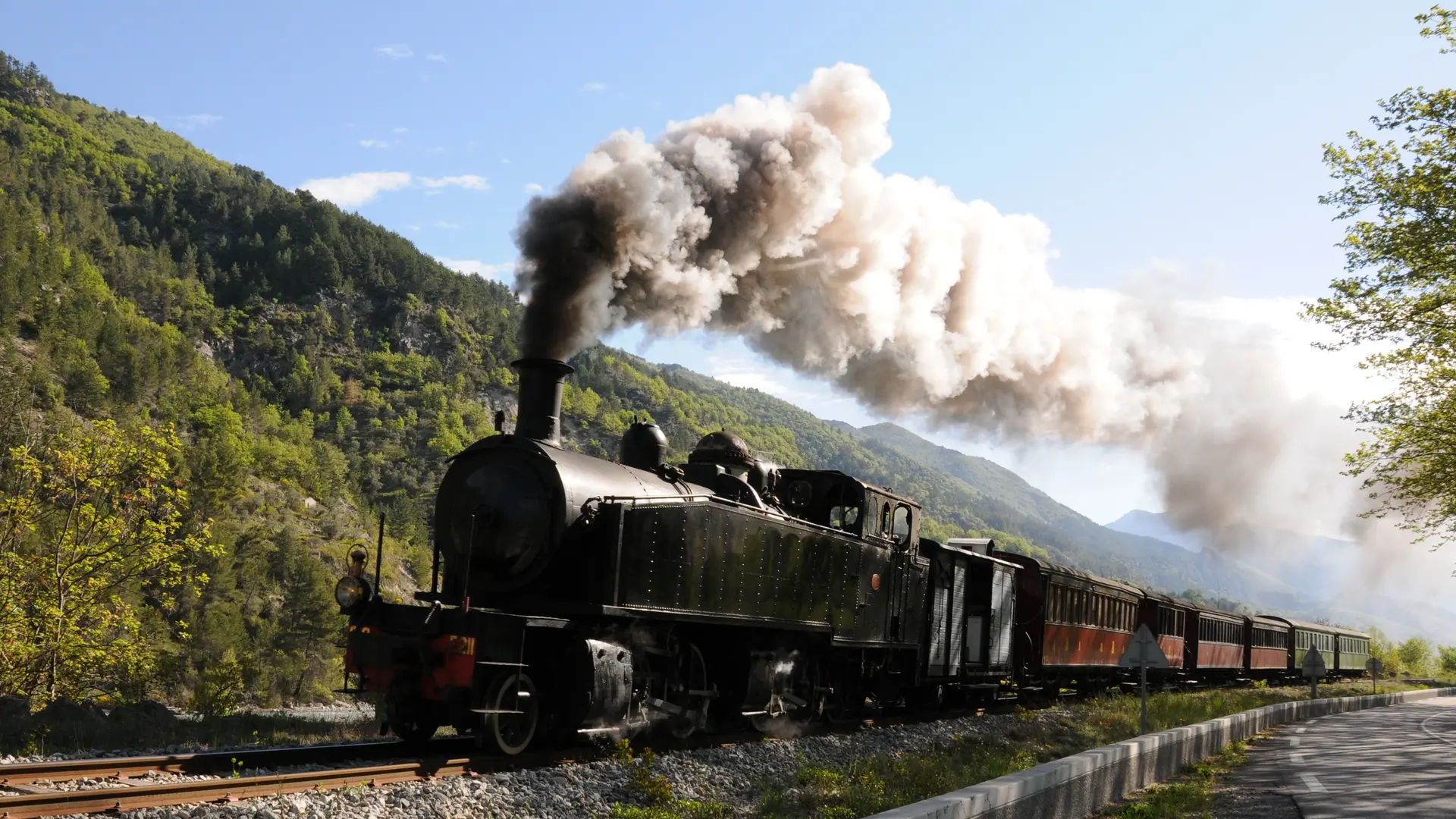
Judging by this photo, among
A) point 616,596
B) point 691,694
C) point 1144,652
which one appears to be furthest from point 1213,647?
point 616,596

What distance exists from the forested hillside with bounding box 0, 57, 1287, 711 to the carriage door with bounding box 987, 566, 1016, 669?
12.5 m

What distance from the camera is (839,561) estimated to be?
14.2 meters

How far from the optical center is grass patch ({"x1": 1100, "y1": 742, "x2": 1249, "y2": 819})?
8.93 m

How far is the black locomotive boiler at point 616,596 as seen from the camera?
966 cm

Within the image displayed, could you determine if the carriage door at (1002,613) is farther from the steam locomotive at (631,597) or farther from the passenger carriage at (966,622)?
the steam locomotive at (631,597)

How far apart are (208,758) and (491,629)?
2327mm

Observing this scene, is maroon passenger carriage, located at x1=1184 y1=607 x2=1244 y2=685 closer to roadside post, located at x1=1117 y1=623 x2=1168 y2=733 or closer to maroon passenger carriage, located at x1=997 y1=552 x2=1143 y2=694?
maroon passenger carriage, located at x1=997 y1=552 x2=1143 y2=694

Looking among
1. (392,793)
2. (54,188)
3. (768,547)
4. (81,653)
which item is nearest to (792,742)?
(768,547)

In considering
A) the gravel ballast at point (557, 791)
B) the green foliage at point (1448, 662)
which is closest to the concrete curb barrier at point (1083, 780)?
the gravel ballast at point (557, 791)

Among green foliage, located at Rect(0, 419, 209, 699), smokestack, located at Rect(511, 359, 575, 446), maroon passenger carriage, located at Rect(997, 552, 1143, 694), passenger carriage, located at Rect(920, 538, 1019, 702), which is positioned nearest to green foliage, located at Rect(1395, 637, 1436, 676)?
maroon passenger carriage, located at Rect(997, 552, 1143, 694)

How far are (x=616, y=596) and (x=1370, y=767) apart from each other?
31.4 feet

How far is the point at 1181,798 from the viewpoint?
9.94 metres

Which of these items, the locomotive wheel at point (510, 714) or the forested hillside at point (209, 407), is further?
the forested hillside at point (209, 407)

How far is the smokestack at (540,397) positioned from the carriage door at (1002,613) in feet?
36.4
